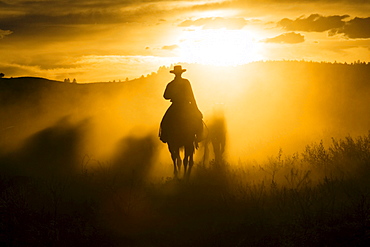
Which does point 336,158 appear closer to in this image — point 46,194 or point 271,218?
point 271,218

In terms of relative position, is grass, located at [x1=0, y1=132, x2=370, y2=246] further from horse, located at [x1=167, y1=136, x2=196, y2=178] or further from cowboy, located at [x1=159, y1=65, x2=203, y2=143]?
cowboy, located at [x1=159, y1=65, x2=203, y2=143]

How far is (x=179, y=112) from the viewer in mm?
11875

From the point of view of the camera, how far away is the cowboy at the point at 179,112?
11766 mm

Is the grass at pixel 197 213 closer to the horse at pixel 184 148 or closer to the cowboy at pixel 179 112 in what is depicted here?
the horse at pixel 184 148

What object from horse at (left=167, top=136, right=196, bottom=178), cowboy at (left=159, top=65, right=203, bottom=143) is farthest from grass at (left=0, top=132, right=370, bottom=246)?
cowboy at (left=159, top=65, right=203, bottom=143)

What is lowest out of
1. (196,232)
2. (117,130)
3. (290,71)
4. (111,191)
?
(196,232)

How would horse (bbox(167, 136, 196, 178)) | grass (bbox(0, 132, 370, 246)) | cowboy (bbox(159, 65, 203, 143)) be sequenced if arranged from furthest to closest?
horse (bbox(167, 136, 196, 178))
cowboy (bbox(159, 65, 203, 143))
grass (bbox(0, 132, 370, 246))

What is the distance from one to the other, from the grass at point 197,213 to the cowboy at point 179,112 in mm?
1604

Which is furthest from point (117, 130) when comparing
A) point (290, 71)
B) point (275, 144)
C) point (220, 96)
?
point (290, 71)

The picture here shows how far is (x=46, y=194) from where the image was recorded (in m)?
9.59

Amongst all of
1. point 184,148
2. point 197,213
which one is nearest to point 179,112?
point 184,148

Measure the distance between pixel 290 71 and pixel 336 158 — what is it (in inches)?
1746

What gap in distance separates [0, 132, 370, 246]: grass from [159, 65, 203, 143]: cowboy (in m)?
1.60

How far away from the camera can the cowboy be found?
11.8 m
